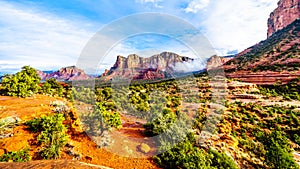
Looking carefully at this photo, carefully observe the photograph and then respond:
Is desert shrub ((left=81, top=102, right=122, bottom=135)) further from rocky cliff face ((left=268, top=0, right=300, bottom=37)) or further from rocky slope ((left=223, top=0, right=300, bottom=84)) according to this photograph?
rocky cliff face ((left=268, top=0, right=300, bottom=37))

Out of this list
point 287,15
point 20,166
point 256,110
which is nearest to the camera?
point 20,166

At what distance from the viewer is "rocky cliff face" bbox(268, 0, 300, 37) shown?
98.7m

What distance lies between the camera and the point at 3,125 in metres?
10.3

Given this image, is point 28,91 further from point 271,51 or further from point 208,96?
point 271,51

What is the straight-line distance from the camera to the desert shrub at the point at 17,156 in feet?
25.4

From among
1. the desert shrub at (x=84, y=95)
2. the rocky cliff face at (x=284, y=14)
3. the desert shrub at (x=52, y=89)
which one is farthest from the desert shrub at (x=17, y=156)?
the rocky cliff face at (x=284, y=14)

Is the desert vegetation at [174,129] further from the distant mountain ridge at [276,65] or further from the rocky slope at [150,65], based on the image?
the distant mountain ridge at [276,65]

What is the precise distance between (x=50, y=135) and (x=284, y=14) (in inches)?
5458

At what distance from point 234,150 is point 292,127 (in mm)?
12895

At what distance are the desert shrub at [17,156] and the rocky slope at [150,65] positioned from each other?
1012 centimetres

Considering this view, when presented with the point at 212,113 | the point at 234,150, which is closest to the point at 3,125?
the point at 234,150

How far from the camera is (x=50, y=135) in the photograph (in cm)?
991

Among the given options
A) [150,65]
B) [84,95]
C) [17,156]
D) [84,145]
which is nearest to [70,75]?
[84,95]

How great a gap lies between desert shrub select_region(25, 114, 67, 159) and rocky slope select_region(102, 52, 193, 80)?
323 inches
